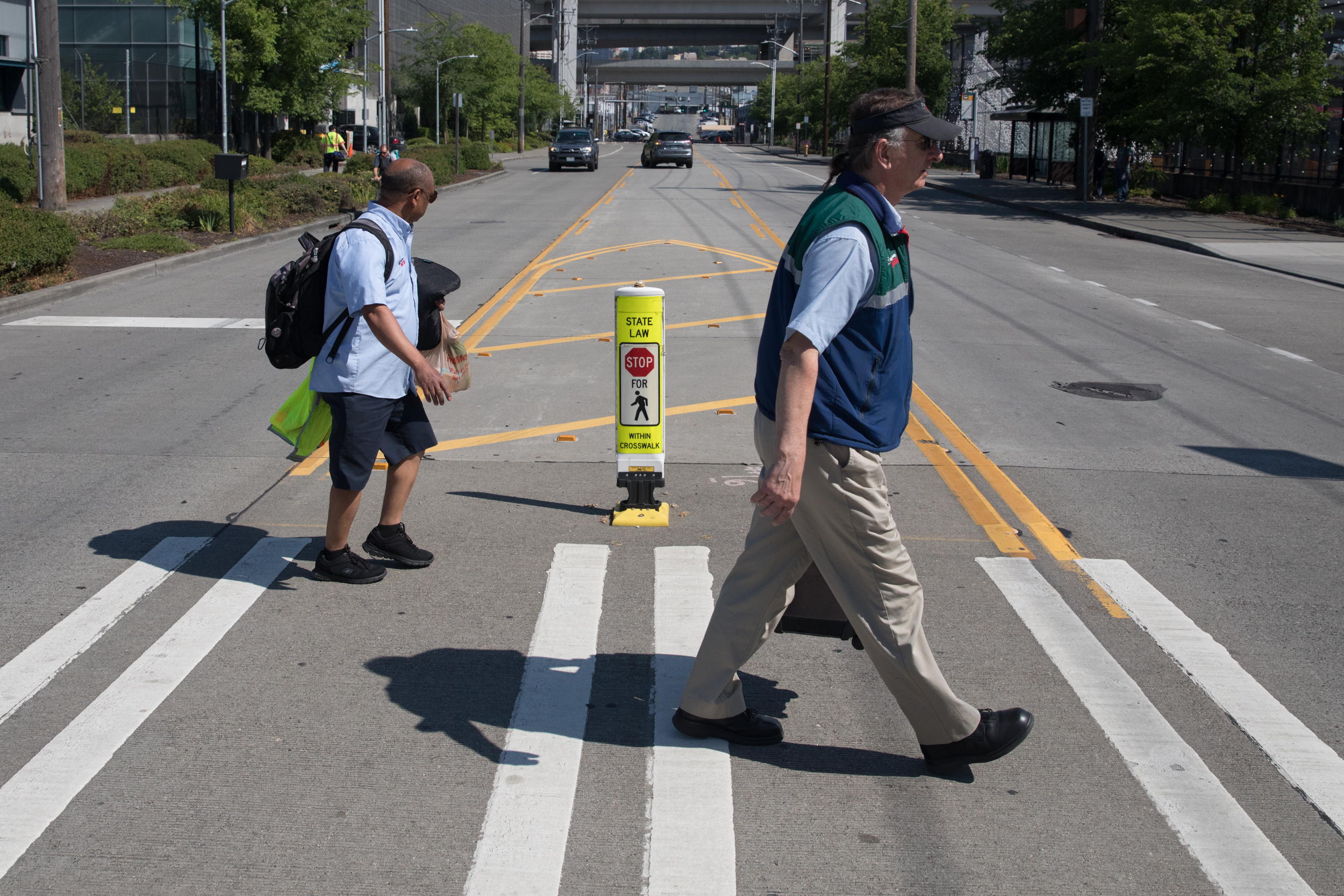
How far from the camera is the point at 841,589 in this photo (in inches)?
144

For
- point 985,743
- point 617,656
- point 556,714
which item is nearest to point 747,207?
point 617,656

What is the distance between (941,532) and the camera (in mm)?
6363

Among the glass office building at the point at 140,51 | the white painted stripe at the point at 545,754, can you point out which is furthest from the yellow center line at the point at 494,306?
the glass office building at the point at 140,51

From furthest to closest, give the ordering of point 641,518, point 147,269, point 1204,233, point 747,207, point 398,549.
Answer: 1. point 747,207
2. point 1204,233
3. point 147,269
4. point 641,518
5. point 398,549

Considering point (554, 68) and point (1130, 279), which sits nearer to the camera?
point (1130, 279)

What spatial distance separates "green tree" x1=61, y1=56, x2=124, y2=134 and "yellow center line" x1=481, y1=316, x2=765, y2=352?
32794mm

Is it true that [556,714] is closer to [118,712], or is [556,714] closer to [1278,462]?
→ [118,712]

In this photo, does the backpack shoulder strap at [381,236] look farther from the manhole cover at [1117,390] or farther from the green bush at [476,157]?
the green bush at [476,157]

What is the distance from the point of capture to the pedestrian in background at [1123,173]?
3481 centimetres

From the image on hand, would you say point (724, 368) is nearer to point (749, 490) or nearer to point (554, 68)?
point (749, 490)

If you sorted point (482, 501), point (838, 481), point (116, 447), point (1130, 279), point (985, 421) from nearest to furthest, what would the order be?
point (838, 481), point (482, 501), point (116, 447), point (985, 421), point (1130, 279)

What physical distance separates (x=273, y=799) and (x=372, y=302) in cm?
206

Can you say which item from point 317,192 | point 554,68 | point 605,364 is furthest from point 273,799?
point 554,68

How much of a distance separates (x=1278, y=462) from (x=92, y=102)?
41.8 m
